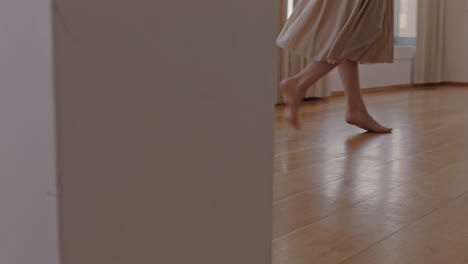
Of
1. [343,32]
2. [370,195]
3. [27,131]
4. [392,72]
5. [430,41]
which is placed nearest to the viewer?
[27,131]

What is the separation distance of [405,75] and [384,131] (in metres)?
3.35

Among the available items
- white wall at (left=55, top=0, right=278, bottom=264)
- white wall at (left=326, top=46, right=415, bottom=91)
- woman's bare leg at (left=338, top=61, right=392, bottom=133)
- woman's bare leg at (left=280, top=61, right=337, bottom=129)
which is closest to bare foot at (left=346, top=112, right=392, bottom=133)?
woman's bare leg at (left=338, top=61, right=392, bottom=133)

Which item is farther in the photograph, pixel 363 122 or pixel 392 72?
→ pixel 392 72

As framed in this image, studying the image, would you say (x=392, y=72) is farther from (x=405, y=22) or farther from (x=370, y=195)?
(x=370, y=195)

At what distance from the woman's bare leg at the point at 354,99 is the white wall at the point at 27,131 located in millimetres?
2132

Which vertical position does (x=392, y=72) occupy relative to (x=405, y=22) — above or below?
below

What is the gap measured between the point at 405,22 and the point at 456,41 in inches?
23.1

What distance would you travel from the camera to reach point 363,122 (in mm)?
2615

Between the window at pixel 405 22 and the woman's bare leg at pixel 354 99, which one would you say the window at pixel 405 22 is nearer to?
the window at pixel 405 22

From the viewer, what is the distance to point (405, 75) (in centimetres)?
581

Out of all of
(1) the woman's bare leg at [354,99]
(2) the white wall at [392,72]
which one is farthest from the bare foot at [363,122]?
(2) the white wall at [392,72]

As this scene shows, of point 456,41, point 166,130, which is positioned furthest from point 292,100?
point 456,41

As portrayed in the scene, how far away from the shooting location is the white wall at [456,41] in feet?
19.7

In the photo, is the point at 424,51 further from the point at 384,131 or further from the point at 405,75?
the point at 384,131
